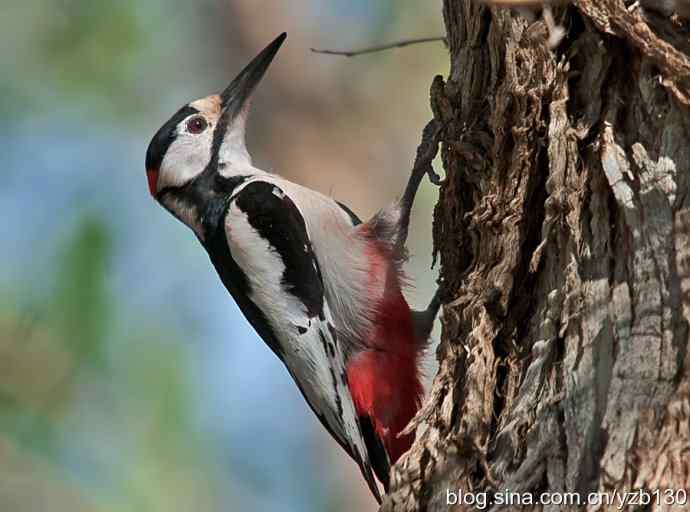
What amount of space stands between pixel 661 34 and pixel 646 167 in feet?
1.03

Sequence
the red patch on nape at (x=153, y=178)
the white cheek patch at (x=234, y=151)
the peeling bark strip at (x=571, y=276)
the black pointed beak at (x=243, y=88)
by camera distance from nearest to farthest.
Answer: the peeling bark strip at (x=571, y=276) → the white cheek patch at (x=234, y=151) → the red patch on nape at (x=153, y=178) → the black pointed beak at (x=243, y=88)

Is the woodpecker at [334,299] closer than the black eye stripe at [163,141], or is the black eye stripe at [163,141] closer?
the woodpecker at [334,299]

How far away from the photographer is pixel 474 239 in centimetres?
283

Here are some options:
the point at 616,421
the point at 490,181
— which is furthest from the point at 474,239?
the point at 616,421

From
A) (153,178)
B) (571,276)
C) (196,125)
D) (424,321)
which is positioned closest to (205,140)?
(196,125)

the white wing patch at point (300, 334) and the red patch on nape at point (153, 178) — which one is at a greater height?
the red patch on nape at point (153, 178)

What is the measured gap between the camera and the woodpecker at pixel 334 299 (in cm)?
369

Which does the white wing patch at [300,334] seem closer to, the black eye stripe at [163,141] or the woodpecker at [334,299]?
the woodpecker at [334,299]

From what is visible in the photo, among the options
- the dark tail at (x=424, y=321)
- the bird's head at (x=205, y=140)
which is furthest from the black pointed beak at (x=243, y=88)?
the dark tail at (x=424, y=321)

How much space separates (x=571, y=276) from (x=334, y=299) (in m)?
1.56

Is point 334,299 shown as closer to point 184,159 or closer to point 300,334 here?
point 300,334

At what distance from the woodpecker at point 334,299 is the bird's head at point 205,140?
0.25m

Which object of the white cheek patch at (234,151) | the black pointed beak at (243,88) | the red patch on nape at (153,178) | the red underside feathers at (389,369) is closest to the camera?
the red underside feathers at (389,369)

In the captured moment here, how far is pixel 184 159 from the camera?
14.4ft
